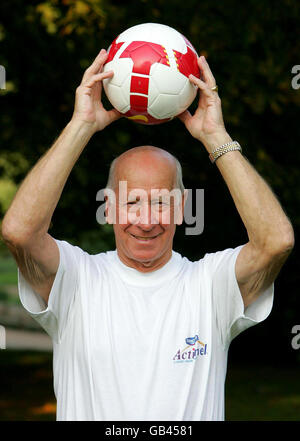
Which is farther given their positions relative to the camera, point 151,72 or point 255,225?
point 151,72

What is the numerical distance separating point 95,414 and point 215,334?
710 millimetres

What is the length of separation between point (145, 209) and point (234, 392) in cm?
773

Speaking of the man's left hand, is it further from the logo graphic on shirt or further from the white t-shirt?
the logo graphic on shirt

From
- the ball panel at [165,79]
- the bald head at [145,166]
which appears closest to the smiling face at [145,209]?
the bald head at [145,166]

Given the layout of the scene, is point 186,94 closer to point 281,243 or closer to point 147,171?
point 147,171

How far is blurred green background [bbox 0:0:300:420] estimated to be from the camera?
25.2ft

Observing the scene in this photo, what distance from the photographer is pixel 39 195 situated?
3.40 m

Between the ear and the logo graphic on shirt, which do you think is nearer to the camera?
the logo graphic on shirt

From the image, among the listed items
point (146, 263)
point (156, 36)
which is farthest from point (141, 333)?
point (156, 36)

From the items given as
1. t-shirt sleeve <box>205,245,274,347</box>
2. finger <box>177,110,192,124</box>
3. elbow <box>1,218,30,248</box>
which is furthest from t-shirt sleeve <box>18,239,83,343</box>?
finger <box>177,110,192,124</box>

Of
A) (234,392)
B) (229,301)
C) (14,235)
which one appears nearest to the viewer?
(14,235)

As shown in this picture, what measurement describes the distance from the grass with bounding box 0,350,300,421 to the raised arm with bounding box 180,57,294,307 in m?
6.07

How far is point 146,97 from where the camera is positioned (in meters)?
3.69
